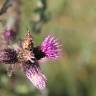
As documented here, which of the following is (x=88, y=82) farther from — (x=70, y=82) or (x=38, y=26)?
(x=38, y=26)

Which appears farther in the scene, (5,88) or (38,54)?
(5,88)

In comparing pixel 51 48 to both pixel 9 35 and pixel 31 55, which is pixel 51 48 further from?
pixel 9 35

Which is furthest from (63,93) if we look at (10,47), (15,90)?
(10,47)

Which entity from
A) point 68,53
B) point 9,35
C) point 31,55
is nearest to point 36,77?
point 31,55

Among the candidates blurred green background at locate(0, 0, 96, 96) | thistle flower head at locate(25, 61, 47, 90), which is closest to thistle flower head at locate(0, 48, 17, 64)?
thistle flower head at locate(25, 61, 47, 90)

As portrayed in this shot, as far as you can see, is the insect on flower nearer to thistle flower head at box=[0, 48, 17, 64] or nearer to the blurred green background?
thistle flower head at box=[0, 48, 17, 64]

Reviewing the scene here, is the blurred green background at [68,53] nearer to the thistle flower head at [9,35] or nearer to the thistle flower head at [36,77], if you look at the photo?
the thistle flower head at [9,35]

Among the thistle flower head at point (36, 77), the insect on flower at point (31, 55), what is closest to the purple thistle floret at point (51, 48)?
the insect on flower at point (31, 55)
